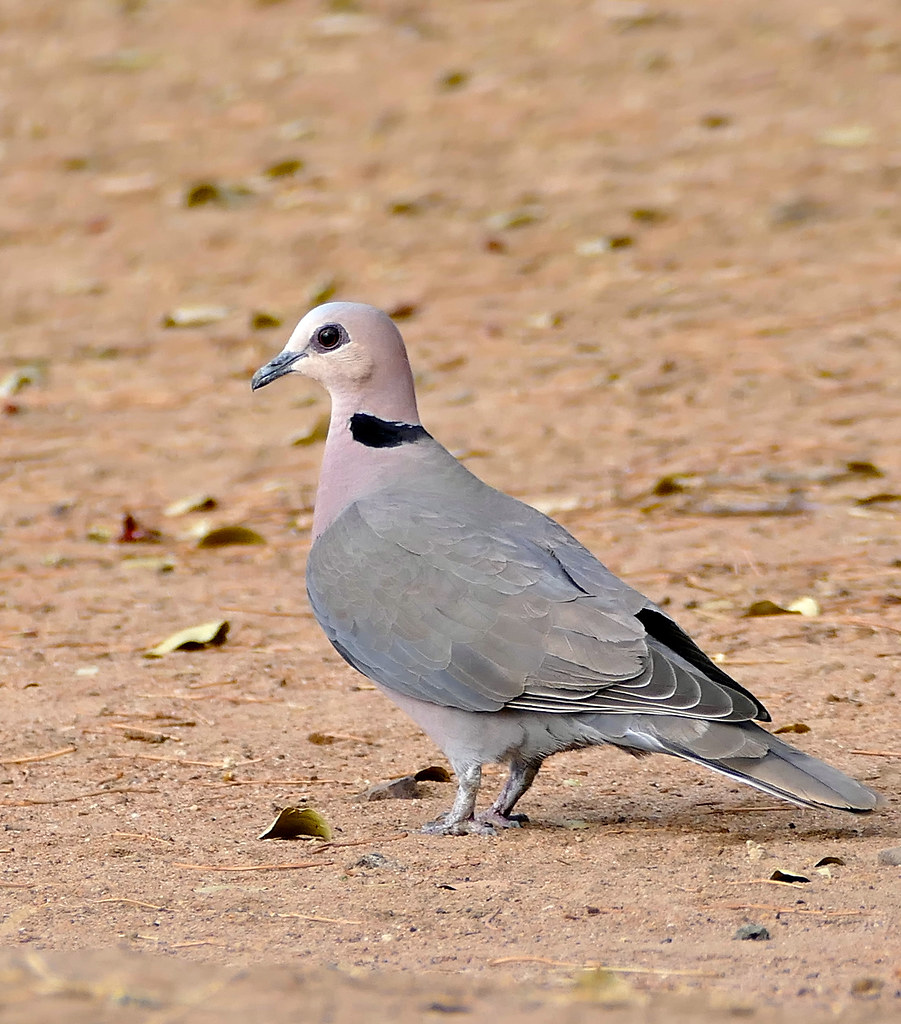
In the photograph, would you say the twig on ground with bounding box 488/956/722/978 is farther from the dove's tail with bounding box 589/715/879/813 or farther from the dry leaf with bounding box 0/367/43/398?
the dry leaf with bounding box 0/367/43/398

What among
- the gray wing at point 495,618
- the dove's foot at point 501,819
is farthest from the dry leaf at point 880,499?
the dove's foot at point 501,819

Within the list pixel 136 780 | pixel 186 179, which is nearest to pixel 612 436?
pixel 136 780

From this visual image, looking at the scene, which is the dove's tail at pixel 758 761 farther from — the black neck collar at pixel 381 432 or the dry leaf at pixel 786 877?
the black neck collar at pixel 381 432

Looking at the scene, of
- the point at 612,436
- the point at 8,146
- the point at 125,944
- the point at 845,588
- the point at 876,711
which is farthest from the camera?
the point at 8,146

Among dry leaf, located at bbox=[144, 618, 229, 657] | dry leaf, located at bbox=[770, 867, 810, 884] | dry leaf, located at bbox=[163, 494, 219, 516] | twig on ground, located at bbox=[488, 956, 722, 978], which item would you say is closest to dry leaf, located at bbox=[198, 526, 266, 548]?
dry leaf, located at bbox=[163, 494, 219, 516]

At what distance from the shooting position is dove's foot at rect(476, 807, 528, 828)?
4.02m

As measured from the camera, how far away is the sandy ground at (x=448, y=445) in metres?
3.29

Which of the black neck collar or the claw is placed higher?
the black neck collar

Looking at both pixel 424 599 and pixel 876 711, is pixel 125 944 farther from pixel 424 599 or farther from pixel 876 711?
pixel 876 711

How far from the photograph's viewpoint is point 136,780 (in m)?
4.39

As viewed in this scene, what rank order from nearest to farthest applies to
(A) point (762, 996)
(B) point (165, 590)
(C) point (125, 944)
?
(A) point (762, 996)
(C) point (125, 944)
(B) point (165, 590)

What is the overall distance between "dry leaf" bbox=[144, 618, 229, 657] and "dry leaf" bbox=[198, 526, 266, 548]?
1091 mm

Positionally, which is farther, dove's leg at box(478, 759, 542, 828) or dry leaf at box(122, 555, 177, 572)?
dry leaf at box(122, 555, 177, 572)

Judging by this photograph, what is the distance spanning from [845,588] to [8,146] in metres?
9.20
